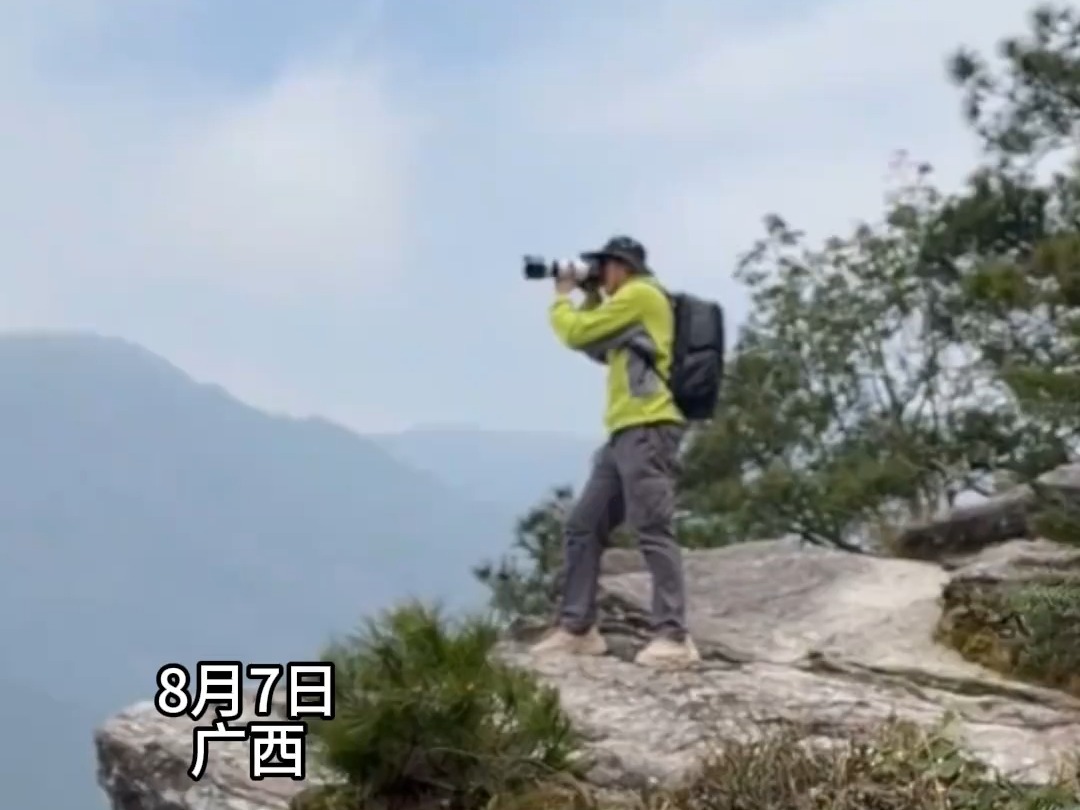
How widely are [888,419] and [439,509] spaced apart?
9816 centimetres

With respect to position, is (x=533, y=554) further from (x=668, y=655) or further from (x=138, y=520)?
(x=138, y=520)

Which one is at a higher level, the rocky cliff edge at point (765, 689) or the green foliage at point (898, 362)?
the green foliage at point (898, 362)

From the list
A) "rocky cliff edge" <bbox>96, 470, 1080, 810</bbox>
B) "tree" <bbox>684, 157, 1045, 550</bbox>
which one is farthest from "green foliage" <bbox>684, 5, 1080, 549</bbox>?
"rocky cliff edge" <bbox>96, 470, 1080, 810</bbox>

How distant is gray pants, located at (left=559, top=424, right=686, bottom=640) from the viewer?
7344mm

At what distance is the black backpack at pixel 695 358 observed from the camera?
24.4 ft

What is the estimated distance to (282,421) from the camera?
528ft

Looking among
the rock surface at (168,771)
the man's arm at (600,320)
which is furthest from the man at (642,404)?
the rock surface at (168,771)

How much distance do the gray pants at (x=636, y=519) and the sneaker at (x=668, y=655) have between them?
0.04 m

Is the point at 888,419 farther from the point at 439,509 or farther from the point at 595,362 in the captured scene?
the point at 439,509

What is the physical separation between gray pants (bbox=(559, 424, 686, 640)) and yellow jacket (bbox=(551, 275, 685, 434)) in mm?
84

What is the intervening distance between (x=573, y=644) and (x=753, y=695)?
0.98 m

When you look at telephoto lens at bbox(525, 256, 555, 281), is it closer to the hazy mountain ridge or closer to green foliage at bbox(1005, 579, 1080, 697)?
green foliage at bbox(1005, 579, 1080, 697)

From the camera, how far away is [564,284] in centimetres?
749

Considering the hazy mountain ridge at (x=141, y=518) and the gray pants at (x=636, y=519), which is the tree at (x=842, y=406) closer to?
the gray pants at (x=636, y=519)
